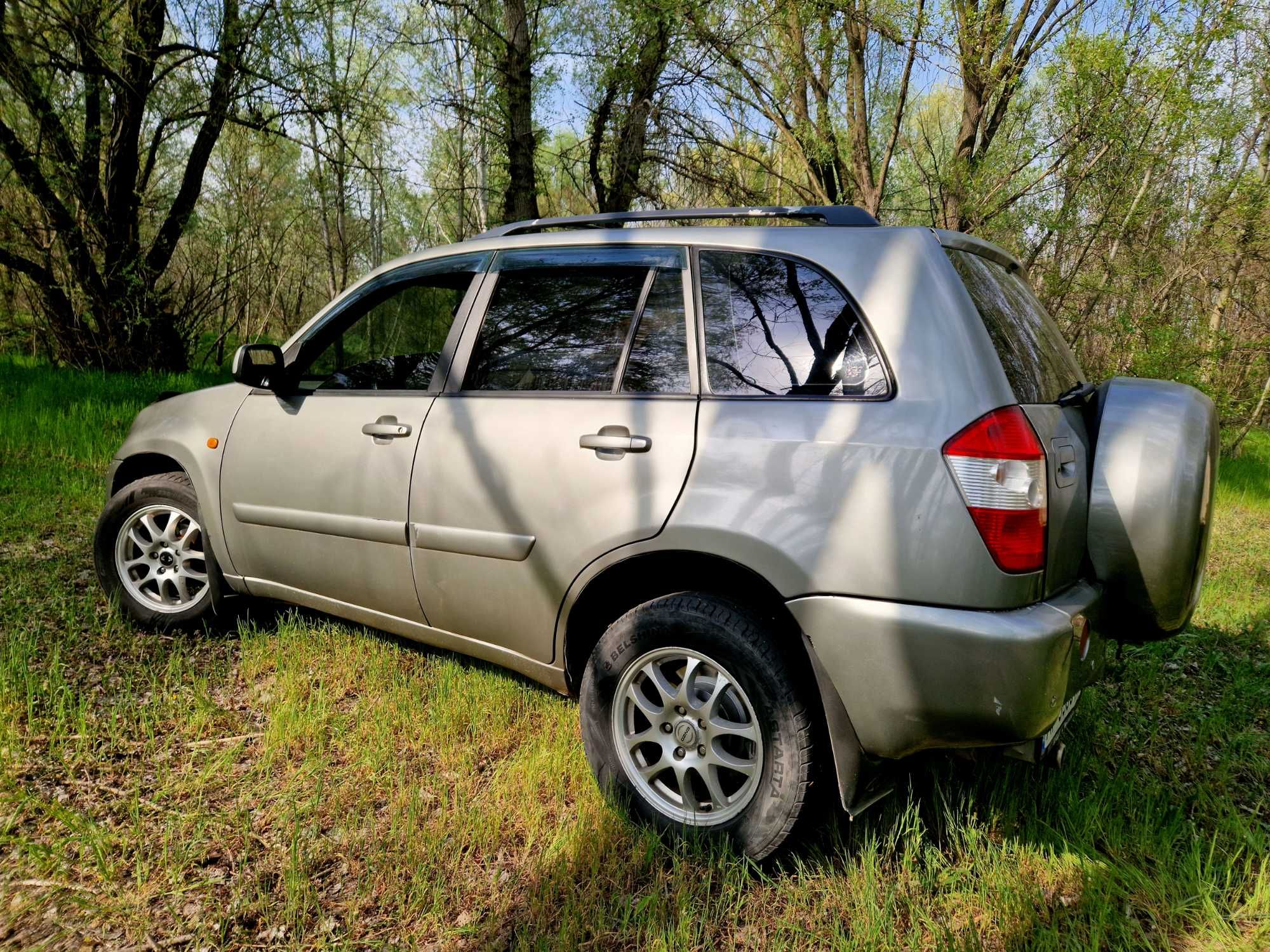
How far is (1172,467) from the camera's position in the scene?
2.20m

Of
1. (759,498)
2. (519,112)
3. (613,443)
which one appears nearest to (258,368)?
(613,443)

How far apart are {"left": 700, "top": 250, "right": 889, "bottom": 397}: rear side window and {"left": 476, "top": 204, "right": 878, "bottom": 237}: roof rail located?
0.78 ft

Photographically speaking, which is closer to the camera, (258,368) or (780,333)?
(780,333)

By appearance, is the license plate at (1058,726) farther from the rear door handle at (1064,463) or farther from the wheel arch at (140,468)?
the wheel arch at (140,468)

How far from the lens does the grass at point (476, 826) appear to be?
2.12m

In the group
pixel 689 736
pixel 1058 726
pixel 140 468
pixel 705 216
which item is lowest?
pixel 689 736

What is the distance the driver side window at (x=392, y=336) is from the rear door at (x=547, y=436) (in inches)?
8.9

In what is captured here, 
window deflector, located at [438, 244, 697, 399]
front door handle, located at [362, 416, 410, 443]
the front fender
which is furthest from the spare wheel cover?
the front fender

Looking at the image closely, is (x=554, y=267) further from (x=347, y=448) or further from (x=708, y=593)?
(x=708, y=593)

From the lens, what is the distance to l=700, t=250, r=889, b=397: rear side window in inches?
87.1

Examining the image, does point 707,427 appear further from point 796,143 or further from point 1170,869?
point 796,143

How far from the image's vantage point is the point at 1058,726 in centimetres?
219

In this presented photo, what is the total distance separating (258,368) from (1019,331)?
294 centimetres

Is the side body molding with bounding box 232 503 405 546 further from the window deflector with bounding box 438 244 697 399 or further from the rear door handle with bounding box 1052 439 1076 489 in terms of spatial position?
the rear door handle with bounding box 1052 439 1076 489
